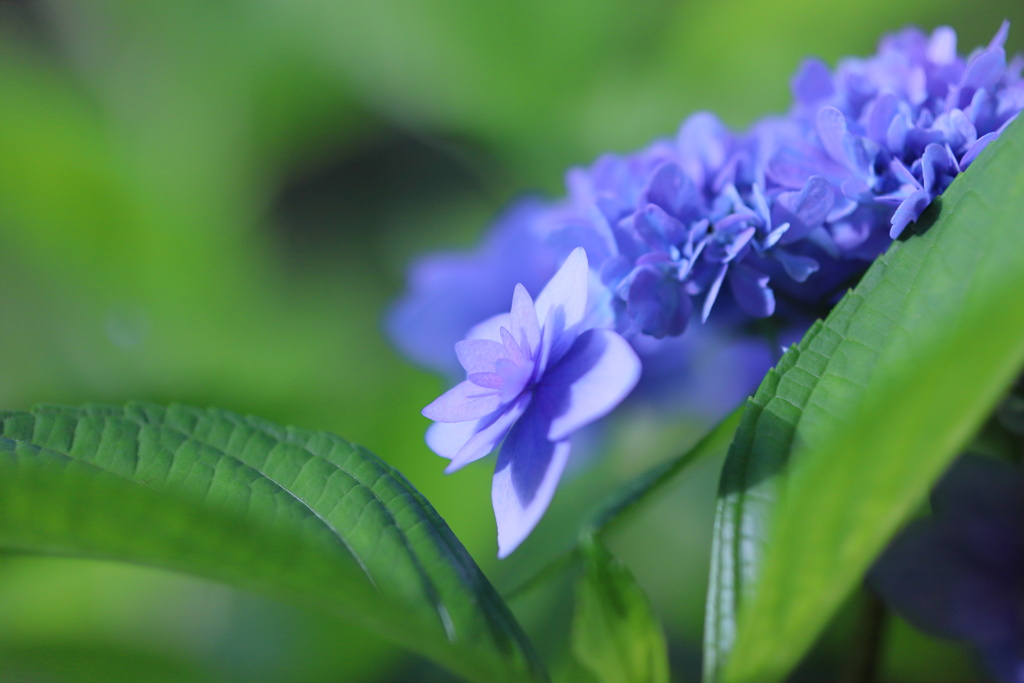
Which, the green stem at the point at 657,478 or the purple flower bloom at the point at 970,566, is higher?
the green stem at the point at 657,478

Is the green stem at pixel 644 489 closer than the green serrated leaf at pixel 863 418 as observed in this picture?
No

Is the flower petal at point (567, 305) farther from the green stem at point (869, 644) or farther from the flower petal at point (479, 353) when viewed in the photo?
the green stem at point (869, 644)

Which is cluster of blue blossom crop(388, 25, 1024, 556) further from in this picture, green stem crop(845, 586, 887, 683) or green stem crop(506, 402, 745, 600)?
green stem crop(845, 586, 887, 683)

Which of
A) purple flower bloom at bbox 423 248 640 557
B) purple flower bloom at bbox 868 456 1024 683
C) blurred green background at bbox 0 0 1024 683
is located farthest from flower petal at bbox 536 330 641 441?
blurred green background at bbox 0 0 1024 683

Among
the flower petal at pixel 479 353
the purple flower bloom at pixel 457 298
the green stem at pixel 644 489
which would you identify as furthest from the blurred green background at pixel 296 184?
the flower petal at pixel 479 353

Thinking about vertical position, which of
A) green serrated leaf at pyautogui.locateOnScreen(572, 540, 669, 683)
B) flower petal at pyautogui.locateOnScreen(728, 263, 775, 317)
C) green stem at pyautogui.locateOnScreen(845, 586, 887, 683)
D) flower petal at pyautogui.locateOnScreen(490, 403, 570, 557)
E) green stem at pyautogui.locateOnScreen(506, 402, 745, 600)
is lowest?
green stem at pyautogui.locateOnScreen(845, 586, 887, 683)

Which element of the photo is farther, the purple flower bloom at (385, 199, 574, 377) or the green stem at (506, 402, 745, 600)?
the purple flower bloom at (385, 199, 574, 377)

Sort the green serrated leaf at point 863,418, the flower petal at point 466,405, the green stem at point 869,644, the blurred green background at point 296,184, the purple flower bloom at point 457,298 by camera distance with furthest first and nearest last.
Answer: the blurred green background at point 296,184 → the purple flower bloom at point 457,298 → the green stem at point 869,644 → the flower petal at point 466,405 → the green serrated leaf at point 863,418
